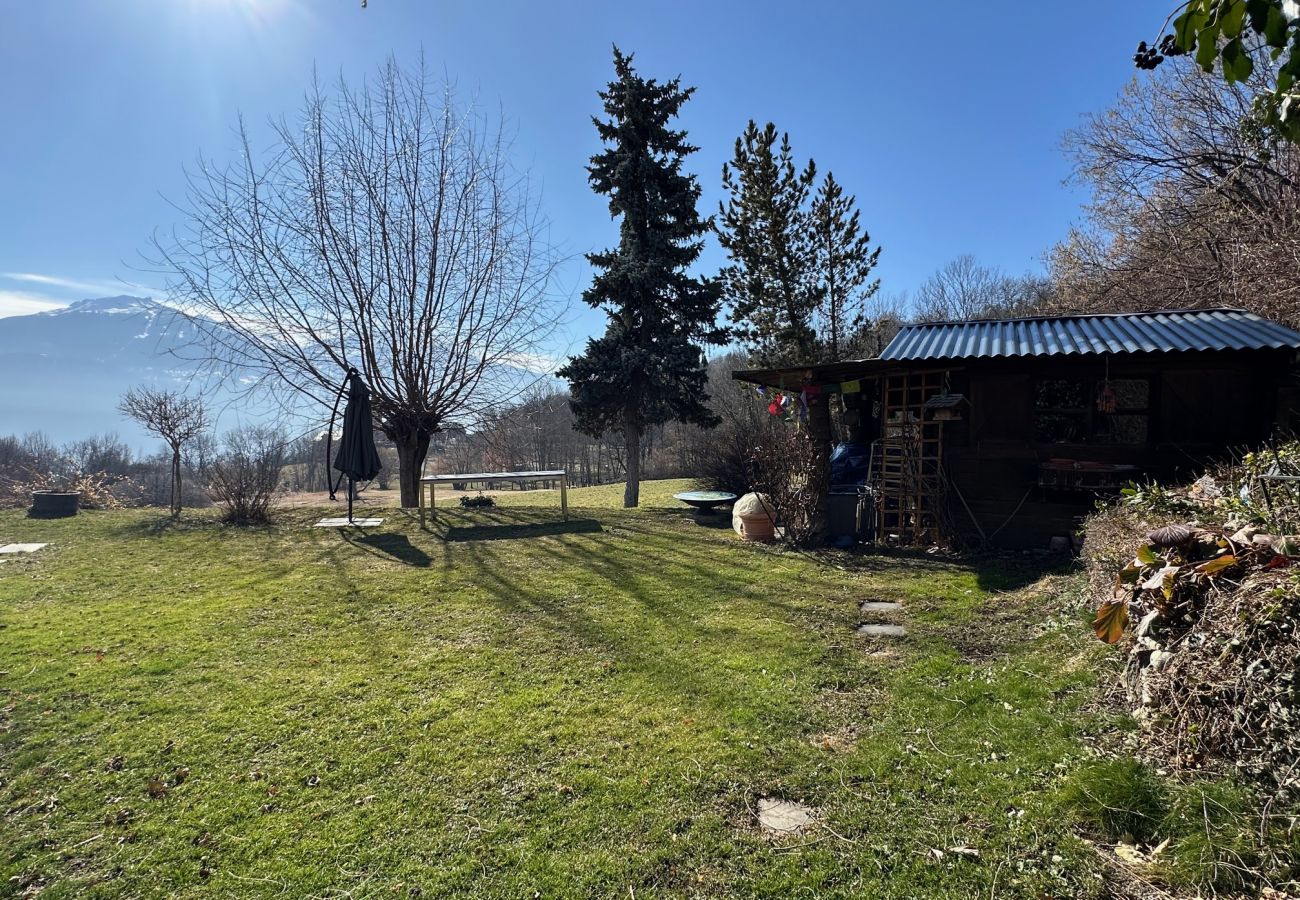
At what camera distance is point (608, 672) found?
12.6 feet

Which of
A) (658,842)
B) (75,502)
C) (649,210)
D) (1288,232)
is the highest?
(649,210)

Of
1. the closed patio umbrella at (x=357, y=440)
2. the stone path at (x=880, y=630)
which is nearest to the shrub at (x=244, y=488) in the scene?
the closed patio umbrella at (x=357, y=440)

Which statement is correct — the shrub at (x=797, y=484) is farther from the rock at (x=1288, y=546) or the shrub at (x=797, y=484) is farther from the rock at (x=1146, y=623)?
the rock at (x=1288, y=546)

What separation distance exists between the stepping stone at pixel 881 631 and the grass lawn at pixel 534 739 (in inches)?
8.2

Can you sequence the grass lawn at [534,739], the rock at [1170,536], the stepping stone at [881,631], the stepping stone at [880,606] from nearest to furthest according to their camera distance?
the grass lawn at [534,739]
the rock at [1170,536]
the stepping stone at [881,631]
the stepping stone at [880,606]

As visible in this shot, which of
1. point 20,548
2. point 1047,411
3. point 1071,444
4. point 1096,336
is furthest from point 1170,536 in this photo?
point 20,548

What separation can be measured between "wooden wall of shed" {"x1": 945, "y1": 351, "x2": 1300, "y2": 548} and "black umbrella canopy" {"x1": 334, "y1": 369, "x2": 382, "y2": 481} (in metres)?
8.15

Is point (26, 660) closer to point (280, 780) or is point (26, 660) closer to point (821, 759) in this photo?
point (280, 780)

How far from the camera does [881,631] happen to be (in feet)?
15.1

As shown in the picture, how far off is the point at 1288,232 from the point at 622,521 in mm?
10660

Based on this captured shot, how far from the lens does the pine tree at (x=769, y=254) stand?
17.3 metres

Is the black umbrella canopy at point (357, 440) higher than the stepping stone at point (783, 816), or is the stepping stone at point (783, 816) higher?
the black umbrella canopy at point (357, 440)

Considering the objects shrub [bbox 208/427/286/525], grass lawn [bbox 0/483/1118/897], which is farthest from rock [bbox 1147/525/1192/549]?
shrub [bbox 208/427/286/525]

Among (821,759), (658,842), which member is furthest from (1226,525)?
(658,842)
